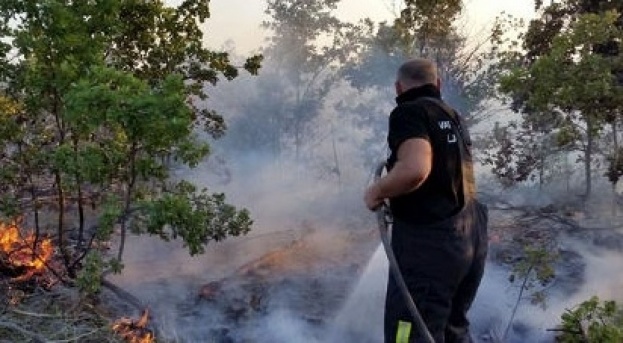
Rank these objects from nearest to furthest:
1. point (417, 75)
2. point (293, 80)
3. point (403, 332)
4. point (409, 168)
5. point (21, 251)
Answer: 1. point (409, 168)
2. point (403, 332)
3. point (417, 75)
4. point (21, 251)
5. point (293, 80)

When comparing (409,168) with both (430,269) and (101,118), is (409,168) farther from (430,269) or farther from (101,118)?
(101,118)

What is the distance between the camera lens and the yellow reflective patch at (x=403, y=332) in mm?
3307

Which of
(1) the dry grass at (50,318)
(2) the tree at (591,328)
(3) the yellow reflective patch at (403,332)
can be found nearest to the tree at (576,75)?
(2) the tree at (591,328)

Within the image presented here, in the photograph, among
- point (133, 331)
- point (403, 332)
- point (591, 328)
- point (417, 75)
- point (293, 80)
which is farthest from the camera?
point (293, 80)

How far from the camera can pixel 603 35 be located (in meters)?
6.87

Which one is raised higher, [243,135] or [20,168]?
[243,135]

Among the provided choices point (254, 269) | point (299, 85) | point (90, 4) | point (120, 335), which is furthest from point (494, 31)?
point (299, 85)

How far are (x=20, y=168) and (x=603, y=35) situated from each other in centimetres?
640

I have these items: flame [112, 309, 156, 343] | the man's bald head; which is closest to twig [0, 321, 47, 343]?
flame [112, 309, 156, 343]

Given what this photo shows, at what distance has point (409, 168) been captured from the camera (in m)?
3.14

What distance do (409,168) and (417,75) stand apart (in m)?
0.67

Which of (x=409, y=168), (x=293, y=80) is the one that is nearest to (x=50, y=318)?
(x=409, y=168)

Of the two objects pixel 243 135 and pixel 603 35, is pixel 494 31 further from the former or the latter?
pixel 243 135

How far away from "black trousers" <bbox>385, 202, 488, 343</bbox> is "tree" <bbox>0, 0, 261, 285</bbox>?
2.48m
